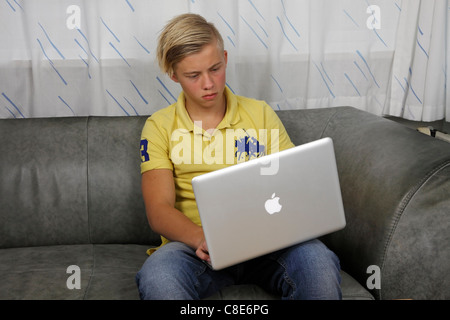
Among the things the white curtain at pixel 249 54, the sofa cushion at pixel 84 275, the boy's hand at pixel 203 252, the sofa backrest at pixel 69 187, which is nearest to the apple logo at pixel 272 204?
the boy's hand at pixel 203 252

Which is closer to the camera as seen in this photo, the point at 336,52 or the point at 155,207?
the point at 155,207

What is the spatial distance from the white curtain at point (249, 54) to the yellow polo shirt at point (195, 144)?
16.1 inches

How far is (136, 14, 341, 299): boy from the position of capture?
1.23m

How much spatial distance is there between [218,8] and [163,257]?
3.34ft

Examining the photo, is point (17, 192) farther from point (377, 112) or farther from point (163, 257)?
point (377, 112)

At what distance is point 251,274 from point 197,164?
0.35 metres

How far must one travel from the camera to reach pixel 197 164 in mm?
1522

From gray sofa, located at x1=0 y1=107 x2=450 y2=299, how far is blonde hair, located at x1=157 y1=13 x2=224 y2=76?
0.41m

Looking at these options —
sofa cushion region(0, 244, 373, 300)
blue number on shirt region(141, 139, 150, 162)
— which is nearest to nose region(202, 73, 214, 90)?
blue number on shirt region(141, 139, 150, 162)

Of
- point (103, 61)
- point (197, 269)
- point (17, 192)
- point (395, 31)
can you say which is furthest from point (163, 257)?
point (395, 31)

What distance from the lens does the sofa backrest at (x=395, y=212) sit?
1252mm

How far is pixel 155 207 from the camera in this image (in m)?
1.41

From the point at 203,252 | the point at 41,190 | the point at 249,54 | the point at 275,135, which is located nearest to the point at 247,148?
the point at 275,135

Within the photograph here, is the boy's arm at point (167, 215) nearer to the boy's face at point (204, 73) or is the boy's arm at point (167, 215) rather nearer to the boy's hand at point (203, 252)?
the boy's hand at point (203, 252)
